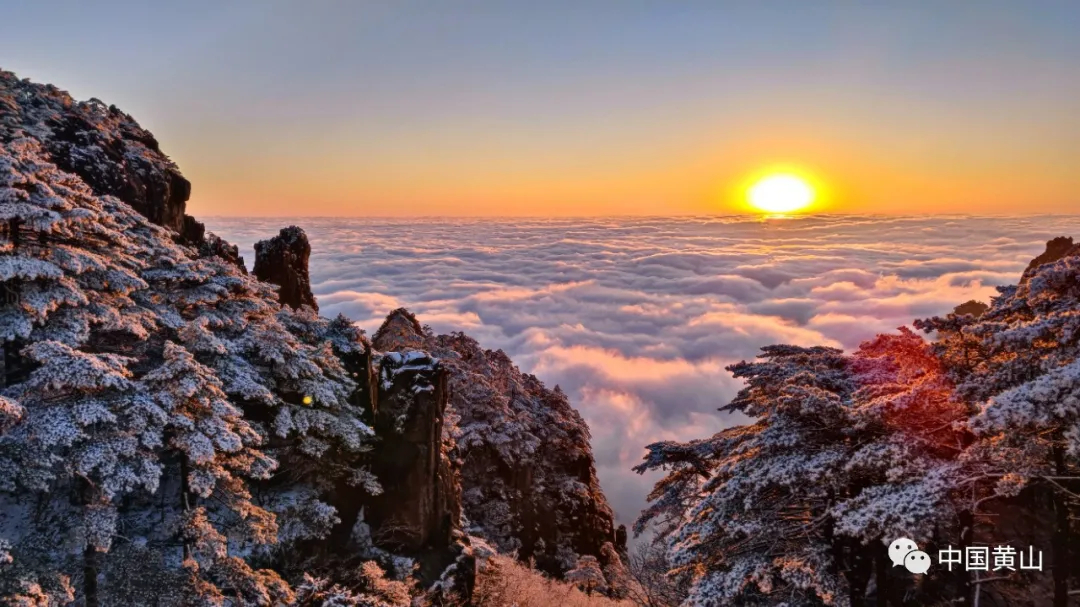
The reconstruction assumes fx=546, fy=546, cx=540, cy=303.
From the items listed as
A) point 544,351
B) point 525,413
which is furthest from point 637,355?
point 525,413

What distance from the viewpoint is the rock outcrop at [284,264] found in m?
28.7

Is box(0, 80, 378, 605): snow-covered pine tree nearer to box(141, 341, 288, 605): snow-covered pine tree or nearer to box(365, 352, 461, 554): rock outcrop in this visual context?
box(141, 341, 288, 605): snow-covered pine tree

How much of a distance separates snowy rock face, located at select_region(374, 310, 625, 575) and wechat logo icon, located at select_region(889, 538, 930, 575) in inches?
874

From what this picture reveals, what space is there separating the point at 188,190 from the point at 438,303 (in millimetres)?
160211

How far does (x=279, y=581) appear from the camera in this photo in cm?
1342

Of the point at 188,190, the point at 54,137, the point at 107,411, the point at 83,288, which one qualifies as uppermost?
the point at 54,137

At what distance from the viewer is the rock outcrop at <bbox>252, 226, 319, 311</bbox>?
94.1ft

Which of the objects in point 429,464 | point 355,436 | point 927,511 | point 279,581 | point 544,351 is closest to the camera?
point 927,511

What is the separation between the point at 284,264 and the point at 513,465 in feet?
58.6

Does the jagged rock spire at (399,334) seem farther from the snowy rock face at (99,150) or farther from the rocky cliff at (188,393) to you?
the snowy rock face at (99,150)

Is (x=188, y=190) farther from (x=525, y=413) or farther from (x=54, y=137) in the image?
(x=525, y=413)

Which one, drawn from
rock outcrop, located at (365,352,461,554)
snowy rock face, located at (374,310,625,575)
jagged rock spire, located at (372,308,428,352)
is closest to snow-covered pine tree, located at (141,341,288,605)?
rock outcrop, located at (365,352,461,554)

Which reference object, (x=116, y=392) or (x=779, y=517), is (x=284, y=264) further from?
(x=779, y=517)

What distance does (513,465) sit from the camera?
34.3 meters
